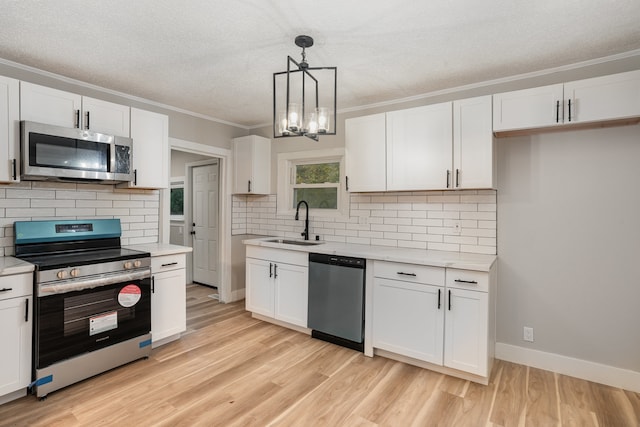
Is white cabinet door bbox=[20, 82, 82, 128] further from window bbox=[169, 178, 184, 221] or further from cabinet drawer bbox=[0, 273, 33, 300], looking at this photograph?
window bbox=[169, 178, 184, 221]

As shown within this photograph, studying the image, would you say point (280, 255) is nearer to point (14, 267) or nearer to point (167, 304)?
point (167, 304)

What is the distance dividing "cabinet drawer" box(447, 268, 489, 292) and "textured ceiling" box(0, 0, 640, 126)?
5.54 ft

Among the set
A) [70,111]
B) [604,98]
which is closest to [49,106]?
[70,111]

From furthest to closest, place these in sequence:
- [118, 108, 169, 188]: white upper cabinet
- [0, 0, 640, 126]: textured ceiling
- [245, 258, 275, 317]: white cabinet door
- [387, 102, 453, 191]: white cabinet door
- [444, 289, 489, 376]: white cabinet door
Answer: [245, 258, 275, 317]: white cabinet door → [118, 108, 169, 188]: white upper cabinet → [387, 102, 453, 191]: white cabinet door → [444, 289, 489, 376]: white cabinet door → [0, 0, 640, 126]: textured ceiling

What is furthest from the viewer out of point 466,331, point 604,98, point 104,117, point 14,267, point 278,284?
point 278,284

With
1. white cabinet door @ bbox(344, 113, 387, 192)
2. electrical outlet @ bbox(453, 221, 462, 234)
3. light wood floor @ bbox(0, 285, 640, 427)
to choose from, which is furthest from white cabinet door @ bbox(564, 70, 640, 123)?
light wood floor @ bbox(0, 285, 640, 427)

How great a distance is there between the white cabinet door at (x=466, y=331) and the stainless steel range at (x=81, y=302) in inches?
101

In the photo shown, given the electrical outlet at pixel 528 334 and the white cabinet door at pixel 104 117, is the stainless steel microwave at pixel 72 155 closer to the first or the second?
the white cabinet door at pixel 104 117

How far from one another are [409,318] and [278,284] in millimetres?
1509

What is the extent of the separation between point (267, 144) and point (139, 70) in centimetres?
199

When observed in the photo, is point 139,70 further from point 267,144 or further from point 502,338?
point 502,338

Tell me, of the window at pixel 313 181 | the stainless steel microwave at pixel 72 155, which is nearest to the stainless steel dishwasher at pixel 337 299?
the window at pixel 313 181

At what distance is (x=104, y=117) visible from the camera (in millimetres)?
2973

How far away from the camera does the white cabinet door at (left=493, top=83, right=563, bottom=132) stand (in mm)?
2514
